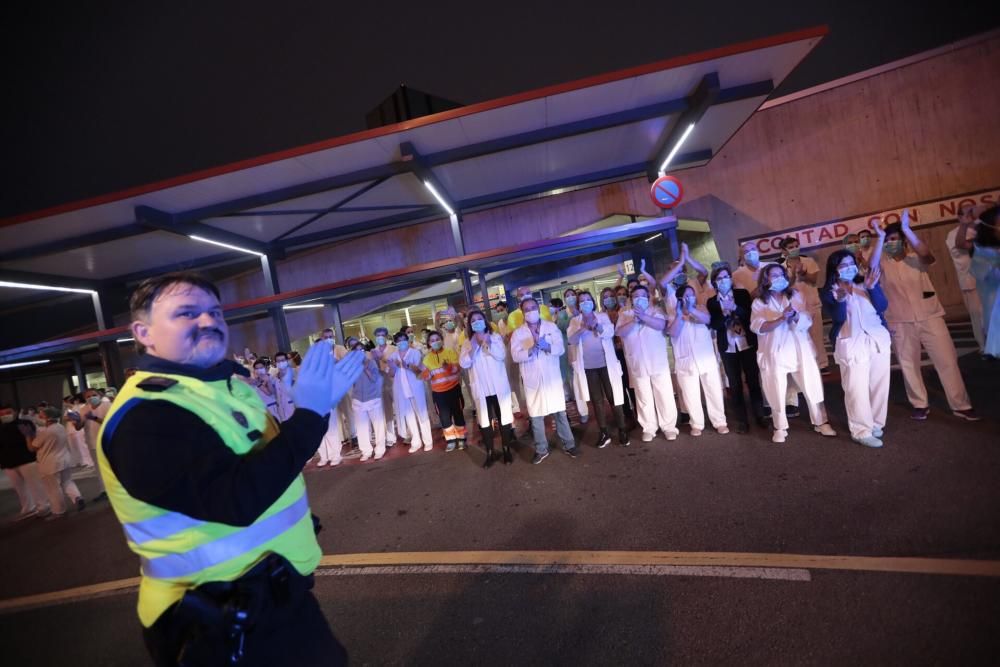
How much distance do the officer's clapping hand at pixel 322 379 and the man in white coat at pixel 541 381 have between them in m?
3.90

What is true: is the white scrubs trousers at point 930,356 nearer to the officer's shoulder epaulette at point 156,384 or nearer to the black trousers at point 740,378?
the black trousers at point 740,378

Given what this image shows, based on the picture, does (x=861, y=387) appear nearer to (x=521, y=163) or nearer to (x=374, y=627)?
(x=374, y=627)

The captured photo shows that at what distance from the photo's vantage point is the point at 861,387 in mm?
4266

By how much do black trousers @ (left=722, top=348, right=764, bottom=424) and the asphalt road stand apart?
354mm

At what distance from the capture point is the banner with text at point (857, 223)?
10.1 m

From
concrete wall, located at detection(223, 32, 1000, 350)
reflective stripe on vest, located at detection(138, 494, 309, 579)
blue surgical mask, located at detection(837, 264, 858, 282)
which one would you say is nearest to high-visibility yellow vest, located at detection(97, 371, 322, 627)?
reflective stripe on vest, located at detection(138, 494, 309, 579)

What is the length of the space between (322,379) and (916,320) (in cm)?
604

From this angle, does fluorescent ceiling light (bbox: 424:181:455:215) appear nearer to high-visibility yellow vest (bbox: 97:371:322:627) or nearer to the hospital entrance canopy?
the hospital entrance canopy

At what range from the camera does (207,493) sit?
112 centimetres

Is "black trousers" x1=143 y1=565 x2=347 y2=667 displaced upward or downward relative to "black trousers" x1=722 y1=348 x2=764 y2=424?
upward

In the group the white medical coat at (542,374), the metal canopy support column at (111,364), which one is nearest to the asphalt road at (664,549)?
the white medical coat at (542,374)

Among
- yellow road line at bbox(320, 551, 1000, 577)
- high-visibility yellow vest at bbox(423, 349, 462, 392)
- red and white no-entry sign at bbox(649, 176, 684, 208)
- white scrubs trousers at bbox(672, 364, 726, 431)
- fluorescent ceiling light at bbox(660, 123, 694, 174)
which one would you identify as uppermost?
fluorescent ceiling light at bbox(660, 123, 694, 174)

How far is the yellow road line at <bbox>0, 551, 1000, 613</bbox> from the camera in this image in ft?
8.27

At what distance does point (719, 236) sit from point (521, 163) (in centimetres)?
611
